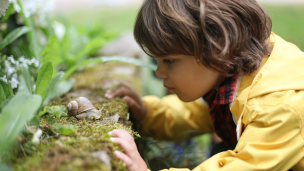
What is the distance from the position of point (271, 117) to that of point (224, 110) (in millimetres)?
376

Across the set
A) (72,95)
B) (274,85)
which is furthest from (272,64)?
(72,95)

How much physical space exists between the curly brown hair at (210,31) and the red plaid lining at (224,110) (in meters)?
0.07

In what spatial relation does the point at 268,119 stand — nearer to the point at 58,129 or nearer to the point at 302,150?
the point at 302,150

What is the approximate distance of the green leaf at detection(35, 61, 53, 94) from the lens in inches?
37.3

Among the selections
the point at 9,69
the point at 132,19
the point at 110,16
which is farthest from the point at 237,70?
the point at 110,16

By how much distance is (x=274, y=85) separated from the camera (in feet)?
3.04

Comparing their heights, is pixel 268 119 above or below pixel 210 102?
above

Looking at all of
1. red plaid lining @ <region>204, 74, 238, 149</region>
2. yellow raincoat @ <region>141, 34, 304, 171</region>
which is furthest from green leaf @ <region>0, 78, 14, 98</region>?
red plaid lining @ <region>204, 74, 238, 149</region>

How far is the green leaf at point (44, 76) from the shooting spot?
948 mm

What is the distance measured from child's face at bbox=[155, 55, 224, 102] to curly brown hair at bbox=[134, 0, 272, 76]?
1.6 inches

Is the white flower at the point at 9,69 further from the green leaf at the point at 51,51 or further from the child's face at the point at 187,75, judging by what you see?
the child's face at the point at 187,75

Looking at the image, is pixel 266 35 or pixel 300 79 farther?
pixel 266 35

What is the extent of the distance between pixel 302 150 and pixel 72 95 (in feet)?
3.64

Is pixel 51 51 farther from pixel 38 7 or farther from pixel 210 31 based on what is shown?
pixel 210 31
